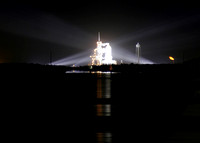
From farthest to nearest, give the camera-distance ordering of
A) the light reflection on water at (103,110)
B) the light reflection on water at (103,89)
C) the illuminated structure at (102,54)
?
the illuminated structure at (102,54), the light reflection on water at (103,89), the light reflection on water at (103,110)

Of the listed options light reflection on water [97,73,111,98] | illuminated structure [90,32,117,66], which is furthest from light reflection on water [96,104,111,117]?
illuminated structure [90,32,117,66]

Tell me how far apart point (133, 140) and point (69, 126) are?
1.56m

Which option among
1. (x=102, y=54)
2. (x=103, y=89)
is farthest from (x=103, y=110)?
(x=102, y=54)

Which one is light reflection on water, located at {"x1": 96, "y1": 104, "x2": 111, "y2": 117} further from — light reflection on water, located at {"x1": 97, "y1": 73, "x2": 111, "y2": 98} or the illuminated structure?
the illuminated structure

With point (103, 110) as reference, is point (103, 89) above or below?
above

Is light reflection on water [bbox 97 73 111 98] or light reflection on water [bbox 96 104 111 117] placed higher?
light reflection on water [bbox 97 73 111 98]

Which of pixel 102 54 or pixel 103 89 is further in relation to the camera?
pixel 102 54

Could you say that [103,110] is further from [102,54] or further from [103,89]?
[102,54]

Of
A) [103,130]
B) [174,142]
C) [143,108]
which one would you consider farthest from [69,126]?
[143,108]

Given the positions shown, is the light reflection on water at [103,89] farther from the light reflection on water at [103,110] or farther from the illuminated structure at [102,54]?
the illuminated structure at [102,54]

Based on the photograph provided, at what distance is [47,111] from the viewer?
25.1 ft

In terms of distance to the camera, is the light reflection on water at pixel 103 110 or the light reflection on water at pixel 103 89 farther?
the light reflection on water at pixel 103 89

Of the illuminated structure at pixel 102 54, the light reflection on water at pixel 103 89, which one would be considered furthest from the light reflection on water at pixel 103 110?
the illuminated structure at pixel 102 54

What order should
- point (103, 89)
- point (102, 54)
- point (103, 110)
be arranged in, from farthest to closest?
point (102, 54) → point (103, 89) → point (103, 110)
